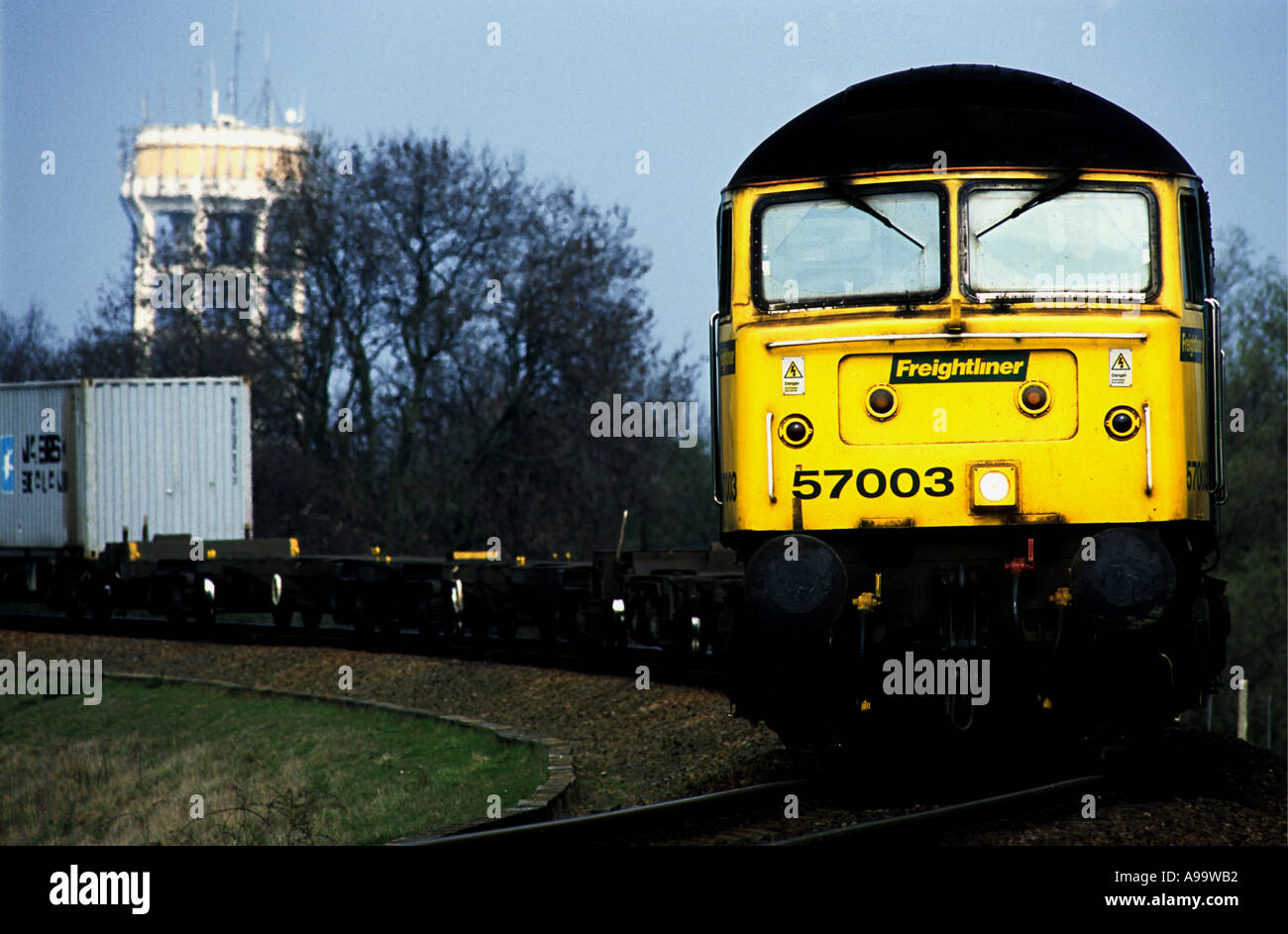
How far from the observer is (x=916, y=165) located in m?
8.56

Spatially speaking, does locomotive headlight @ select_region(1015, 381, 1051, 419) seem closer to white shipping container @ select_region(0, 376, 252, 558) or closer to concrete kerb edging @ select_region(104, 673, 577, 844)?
concrete kerb edging @ select_region(104, 673, 577, 844)

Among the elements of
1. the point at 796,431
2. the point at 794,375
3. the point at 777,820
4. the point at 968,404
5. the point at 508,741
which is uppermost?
the point at 794,375

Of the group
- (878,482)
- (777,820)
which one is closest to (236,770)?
(777,820)

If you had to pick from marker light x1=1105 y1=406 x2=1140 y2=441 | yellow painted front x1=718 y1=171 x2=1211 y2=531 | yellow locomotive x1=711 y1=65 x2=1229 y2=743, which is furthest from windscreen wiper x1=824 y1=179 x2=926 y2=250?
marker light x1=1105 y1=406 x2=1140 y2=441

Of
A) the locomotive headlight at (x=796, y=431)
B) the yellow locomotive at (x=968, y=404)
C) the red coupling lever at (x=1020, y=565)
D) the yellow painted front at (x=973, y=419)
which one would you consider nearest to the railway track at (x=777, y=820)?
the yellow locomotive at (x=968, y=404)

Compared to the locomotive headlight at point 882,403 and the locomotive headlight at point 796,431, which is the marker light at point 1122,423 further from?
the locomotive headlight at point 796,431

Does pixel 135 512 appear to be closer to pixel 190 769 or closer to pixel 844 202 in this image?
pixel 190 769

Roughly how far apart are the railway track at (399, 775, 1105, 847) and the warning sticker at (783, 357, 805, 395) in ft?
6.79

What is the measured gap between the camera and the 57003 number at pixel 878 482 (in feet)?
27.4

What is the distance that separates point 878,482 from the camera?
8.42 m

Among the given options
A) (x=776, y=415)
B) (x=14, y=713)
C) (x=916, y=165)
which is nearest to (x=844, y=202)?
(x=916, y=165)

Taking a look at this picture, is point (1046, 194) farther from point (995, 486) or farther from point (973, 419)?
point (995, 486)

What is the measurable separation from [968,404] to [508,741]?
5.66 meters

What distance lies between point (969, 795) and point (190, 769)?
796 cm
